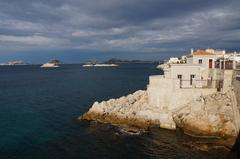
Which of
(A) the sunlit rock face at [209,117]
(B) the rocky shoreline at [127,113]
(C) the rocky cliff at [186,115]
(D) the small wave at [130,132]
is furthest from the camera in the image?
(B) the rocky shoreline at [127,113]

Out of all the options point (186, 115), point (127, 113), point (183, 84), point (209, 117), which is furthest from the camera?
point (183, 84)

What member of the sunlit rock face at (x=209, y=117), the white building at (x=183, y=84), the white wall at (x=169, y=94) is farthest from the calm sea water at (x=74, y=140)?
the white building at (x=183, y=84)

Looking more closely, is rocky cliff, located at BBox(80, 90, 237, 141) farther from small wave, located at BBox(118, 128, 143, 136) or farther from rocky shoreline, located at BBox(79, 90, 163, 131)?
small wave, located at BBox(118, 128, 143, 136)

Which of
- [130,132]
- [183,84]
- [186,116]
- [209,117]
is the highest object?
[183,84]

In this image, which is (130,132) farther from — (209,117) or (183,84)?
(183,84)

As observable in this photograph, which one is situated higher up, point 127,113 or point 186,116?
point 186,116

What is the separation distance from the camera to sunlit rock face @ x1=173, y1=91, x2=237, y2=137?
3256cm

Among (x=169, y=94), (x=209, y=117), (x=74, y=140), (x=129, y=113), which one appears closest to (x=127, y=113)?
(x=129, y=113)

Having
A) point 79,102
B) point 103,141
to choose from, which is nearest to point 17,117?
point 79,102

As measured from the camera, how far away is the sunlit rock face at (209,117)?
32.6 metres

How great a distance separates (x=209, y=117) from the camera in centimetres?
3384

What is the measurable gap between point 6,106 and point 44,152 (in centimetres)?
3035

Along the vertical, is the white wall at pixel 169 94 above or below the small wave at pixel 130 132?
above

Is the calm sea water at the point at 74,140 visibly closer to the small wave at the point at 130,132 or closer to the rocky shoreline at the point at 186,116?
the small wave at the point at 130,132
